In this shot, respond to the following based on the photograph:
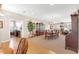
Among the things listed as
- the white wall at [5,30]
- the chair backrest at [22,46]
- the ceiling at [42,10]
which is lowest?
the chair backrest at [22,46]

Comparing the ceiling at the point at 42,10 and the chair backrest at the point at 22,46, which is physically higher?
the ceiling at the point at 42,10

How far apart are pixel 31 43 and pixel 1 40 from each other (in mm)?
564

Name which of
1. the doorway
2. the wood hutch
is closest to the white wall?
the doorway

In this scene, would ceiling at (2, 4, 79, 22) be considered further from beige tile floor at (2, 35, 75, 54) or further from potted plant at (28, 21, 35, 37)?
beige tile floor at (2, 35, 75, 54)

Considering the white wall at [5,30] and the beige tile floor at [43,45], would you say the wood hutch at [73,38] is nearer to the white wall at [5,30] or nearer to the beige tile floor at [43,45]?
the beige tile floor at [43,45]

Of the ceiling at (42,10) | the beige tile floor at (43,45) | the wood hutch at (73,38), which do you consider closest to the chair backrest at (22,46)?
the beige tile floor at (43,45)

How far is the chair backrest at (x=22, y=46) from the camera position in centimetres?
207

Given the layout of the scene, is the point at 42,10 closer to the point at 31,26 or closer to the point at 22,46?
the point at 31,26

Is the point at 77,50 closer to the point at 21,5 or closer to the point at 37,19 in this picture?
the point at 37,19

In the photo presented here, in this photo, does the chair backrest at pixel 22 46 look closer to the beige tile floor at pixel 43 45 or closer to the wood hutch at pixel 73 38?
the beige tile floor at pixel 43 45

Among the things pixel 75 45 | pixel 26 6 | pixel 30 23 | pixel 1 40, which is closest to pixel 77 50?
pixel 75 45

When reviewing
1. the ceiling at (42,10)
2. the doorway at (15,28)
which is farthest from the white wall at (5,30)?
the ceiling at (42,10)

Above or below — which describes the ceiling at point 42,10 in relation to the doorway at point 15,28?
above

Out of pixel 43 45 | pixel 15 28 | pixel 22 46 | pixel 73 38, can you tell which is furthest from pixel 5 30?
pixel 73 38
